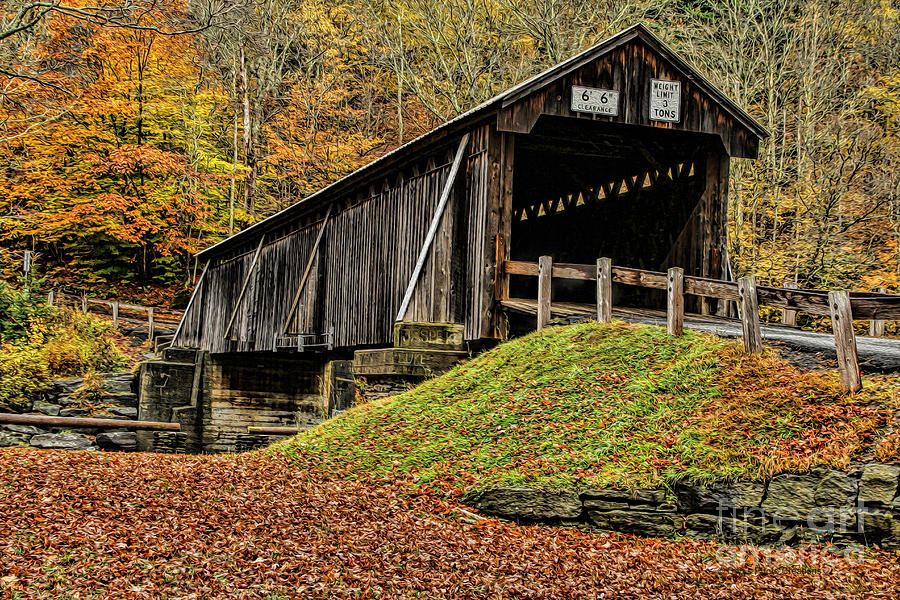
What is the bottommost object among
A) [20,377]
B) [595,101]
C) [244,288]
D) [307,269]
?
[20,377]

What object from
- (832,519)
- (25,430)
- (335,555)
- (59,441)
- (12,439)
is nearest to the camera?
(335,555)

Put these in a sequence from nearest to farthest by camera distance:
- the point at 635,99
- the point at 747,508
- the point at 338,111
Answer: the point at 747,508 < the point at 635,99 < the point at 338,111

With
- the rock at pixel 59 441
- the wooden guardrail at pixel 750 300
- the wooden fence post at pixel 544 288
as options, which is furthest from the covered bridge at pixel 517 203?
the rock at pixel 59 441

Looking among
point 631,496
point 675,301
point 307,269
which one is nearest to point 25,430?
point 307,269

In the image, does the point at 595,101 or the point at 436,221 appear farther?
the point at 436,221

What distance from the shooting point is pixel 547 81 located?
1299 cm

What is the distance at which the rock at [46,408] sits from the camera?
19078mm

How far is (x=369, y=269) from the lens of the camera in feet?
54.9

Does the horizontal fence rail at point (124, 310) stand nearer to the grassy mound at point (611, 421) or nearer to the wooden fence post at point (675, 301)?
the grassy mound at point (611, 421)

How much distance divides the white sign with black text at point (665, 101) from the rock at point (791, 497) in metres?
7.58

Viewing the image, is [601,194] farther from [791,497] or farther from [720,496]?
[791,497]

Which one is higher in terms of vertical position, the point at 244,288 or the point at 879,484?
the point at 244,288

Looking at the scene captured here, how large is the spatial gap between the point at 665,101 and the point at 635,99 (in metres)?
0.51

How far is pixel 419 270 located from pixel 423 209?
1.71 m
